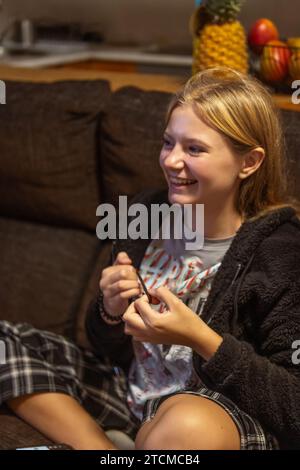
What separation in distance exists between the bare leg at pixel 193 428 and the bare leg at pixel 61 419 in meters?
0.22

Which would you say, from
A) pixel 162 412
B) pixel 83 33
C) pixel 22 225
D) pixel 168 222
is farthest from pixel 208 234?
pixel 83 33

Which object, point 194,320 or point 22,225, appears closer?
point 194,320

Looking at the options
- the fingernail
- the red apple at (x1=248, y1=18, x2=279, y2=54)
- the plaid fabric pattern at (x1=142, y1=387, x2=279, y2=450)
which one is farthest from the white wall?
the plaid fabric pattern at (x1=142, y1=387, x2=279, y2=450)

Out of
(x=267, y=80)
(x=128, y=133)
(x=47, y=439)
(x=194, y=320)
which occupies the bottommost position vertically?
(x=47, y=439)

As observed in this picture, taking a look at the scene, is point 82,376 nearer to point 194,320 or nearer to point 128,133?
point 194,320

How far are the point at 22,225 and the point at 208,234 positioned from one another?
715mm

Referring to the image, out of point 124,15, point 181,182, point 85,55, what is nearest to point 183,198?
point 181,182

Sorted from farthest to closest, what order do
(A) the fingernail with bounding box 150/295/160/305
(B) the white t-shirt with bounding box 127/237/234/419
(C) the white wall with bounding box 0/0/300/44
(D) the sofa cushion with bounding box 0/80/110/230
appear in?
(C) the white wall with bounding box 0/0/300/44 < (D) the sofa cushion with bounding box 0/80/110/230 < (B) the white t-shirt with bounding box 127/237/234/419 < (A) the fingernail with bounding box 150/295/160/305

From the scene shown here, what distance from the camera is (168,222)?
1474 millimetres

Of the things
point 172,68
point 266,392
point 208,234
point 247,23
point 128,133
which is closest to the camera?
point 266,392

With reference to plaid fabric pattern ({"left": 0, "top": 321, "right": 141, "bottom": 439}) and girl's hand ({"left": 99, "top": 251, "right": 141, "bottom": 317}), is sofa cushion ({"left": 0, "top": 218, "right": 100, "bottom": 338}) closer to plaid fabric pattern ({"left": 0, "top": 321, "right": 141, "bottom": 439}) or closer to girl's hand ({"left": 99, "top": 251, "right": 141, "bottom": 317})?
plaid fabric pattern ({"left": 0, "top": 321, "right": 141, "bottom": 439})

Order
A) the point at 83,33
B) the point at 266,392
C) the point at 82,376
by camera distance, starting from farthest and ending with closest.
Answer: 1. the point at 83,33
2. the point at 82,376
3. the point at 266,392

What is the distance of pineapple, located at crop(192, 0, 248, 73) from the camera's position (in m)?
1.67

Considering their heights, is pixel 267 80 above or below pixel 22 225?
above
